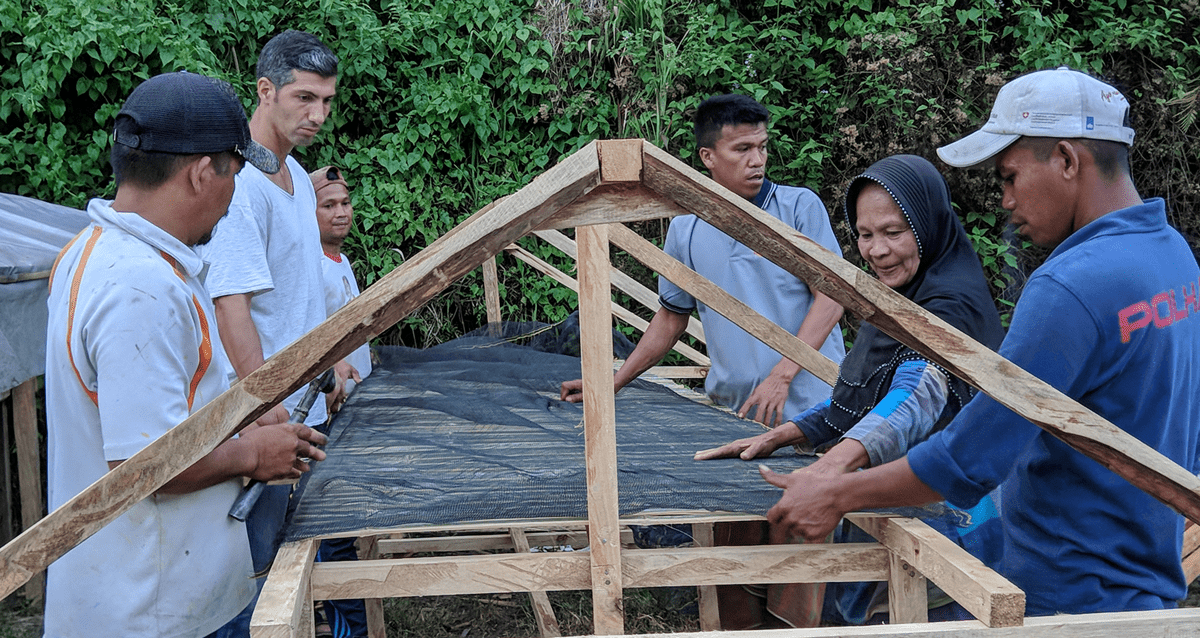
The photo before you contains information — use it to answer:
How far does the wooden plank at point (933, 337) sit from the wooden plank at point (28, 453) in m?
3.62

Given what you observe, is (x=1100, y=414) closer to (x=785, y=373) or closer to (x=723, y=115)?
(x=785, y=373)

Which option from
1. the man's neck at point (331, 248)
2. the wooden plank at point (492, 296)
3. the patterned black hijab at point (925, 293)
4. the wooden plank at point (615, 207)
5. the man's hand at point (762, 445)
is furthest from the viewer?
the wooden plank at point (492, 296)

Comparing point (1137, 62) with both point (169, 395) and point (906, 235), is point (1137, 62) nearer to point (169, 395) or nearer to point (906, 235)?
point (906, 235)

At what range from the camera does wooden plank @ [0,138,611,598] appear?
1.12 metres

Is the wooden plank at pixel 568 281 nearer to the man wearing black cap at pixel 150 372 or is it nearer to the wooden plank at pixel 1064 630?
the man wearing black cap at pixel 150 372

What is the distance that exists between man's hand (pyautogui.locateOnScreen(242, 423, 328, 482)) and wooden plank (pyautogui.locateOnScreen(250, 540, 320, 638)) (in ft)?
0.44

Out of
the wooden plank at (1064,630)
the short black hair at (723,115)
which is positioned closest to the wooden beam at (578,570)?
the wooden plank at (1064,630)

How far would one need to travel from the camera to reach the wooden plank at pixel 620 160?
1.18m

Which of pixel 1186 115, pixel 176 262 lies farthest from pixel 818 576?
pixel 1186 115

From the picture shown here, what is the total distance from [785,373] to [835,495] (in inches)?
51.3

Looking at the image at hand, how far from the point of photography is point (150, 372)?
128 centimetres

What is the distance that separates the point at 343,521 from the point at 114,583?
1.28 ft

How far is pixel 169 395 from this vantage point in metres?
1.30

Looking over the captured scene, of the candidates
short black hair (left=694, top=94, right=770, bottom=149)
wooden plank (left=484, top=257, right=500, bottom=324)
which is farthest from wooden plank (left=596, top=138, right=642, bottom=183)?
wooden plank (left=484, top=257, right=500, bottom=324)
